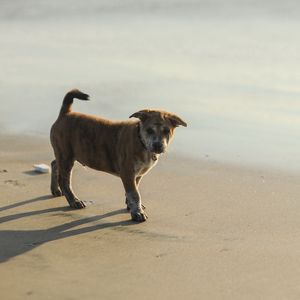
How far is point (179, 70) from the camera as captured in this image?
13188mm

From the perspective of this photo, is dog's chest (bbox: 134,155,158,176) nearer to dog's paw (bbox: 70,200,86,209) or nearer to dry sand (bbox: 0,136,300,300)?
dry sand (bbox: 0,136,300,300)

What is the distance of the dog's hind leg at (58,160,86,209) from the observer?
7.64 meters

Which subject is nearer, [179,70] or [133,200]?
[133,200]

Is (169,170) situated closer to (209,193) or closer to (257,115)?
(209,193)

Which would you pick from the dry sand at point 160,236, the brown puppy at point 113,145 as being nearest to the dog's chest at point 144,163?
the brown puppy at point 113,145

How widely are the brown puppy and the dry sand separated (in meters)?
0.22

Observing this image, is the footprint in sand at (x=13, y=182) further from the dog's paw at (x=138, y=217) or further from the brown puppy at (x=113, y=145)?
the dog's paw at (x=138, y=217)

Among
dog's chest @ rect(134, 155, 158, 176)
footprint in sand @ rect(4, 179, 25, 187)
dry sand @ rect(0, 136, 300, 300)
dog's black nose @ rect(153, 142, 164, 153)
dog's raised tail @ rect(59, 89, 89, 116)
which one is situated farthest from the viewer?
footprint in sand @ rect(4, 179, 25, 187)

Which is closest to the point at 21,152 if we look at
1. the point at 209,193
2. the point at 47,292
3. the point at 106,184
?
the point at 106,184

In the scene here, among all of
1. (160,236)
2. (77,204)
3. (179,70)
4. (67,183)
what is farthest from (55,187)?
(179,70)

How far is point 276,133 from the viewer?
1005 cm

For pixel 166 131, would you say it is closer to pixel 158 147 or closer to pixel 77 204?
pixel 158 147

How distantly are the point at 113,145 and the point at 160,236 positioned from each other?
1191 mm

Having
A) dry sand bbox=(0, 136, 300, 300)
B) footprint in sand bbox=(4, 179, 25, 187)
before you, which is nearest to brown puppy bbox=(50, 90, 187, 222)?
dry sand bbox=(0, 136, 300, 300)
